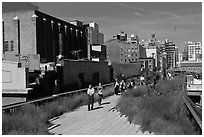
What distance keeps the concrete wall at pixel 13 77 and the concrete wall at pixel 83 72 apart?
5.97 meters

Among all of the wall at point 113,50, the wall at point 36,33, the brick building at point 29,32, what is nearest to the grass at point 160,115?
the wall at point 36,33

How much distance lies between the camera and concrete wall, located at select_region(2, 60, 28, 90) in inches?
573

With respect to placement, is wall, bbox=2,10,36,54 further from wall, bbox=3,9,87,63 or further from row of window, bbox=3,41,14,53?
row of window, bbox=3,41,14,53

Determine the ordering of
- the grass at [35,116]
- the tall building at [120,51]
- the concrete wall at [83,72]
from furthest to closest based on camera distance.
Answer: the tall building at [120,51], the concrete wall at [83,72], the grass at [35,116]

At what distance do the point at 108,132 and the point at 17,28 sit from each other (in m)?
32.9

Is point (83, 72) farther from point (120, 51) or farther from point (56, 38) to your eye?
point (120, 51)

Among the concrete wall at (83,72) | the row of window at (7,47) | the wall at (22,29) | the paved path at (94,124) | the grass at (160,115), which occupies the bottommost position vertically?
the paved path at (94,124)

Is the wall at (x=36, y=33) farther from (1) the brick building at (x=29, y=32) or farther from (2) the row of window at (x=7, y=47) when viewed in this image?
(2) the row of window at (x=7, y=47)

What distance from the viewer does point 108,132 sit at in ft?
31.6

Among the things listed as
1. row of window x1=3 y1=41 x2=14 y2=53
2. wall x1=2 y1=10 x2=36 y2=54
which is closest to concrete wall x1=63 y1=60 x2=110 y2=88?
wall x1=2 y1=10 x2=36 y2=54

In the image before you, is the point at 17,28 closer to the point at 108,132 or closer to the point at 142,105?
the point at 142,105

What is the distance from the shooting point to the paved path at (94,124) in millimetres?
9737

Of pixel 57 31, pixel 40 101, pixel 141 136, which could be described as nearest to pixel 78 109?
pixel 40 101

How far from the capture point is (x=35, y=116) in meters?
10.4
